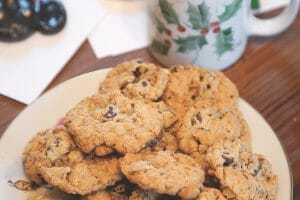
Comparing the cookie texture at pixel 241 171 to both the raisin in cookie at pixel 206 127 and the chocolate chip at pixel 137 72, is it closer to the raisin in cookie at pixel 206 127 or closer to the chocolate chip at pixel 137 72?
the raisin in cookie at pixel 206 127

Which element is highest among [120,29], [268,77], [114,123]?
[114,123]

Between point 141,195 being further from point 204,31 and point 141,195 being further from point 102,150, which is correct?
point 204,31

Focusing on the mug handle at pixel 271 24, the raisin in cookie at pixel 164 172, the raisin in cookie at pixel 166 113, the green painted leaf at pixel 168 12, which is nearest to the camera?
the raisin in cookie at pixel 164 172

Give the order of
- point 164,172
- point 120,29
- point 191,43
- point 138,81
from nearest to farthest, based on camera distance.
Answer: point 164,172, point 138,81, point 191,43, point 120,29

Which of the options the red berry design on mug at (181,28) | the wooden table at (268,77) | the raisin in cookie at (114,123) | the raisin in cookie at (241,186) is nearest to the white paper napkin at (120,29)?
the wooden table at (268,77)

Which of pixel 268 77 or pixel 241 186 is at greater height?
pixel 241 186

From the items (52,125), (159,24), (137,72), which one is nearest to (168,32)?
(159,24)

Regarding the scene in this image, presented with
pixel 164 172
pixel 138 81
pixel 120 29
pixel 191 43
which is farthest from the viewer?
pixel 120 29

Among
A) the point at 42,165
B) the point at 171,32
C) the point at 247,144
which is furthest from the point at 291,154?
the point at 42,165
